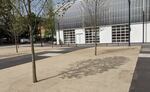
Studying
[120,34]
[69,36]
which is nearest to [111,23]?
[120,34]

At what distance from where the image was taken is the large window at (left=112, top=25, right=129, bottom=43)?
43.2 meters

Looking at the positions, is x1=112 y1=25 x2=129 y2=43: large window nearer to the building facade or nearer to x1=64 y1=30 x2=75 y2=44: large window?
the building facade

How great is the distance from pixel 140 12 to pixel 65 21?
59.4 feet

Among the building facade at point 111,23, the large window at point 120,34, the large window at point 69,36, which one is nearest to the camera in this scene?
the building facade at point 111,23

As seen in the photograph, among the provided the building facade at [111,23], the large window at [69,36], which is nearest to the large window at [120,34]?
the building facade at [111,23]

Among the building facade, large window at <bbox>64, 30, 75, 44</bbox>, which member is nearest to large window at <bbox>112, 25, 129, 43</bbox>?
the building facade

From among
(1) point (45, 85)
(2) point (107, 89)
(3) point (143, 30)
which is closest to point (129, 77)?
(2) point (107, 89)

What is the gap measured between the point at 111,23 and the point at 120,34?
3.31m

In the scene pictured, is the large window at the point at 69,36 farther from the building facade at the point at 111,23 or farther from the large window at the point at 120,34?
the large window at the point at 120,34

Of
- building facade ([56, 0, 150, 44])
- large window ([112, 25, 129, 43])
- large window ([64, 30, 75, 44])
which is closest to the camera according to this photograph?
building facade ([56, 0, 150, 44])

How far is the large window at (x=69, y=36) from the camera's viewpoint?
51.2 meters

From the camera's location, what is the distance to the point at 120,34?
143 ft

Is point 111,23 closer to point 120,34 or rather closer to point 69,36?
point 120,34

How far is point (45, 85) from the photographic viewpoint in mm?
8984
